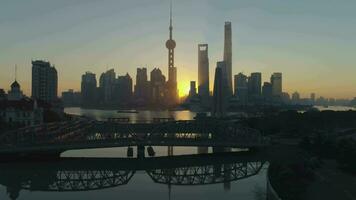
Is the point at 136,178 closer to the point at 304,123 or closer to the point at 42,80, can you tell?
the point at 304,123

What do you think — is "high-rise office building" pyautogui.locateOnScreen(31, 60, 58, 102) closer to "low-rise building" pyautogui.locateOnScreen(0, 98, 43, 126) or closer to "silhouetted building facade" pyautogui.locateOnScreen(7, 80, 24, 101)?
"silhouetted building facade" pyautogui.locateOnScreen(7, 80, 24, 101)

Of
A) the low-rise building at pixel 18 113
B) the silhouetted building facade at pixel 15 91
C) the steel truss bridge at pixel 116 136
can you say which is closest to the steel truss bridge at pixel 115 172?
the steel truss bridge at pixel 116 136

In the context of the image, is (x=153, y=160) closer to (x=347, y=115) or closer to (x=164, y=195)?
(x=164, y=195)

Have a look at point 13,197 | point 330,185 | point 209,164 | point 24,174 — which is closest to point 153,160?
point 209,164

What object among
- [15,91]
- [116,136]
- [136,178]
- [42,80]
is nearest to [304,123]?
[116,136]

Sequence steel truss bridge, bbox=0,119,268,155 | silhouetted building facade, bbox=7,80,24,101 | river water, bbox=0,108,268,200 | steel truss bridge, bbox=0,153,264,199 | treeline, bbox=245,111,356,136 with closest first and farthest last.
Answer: river water, bbox=0,108,268,200 → steel truss bridge, bbox=0,153,264,199 → steel truss bridge, bbox=0,119,268,155 → treeline, bbox=245,111,356,136 → silhouetted building facade, bbox=7,80,24,101

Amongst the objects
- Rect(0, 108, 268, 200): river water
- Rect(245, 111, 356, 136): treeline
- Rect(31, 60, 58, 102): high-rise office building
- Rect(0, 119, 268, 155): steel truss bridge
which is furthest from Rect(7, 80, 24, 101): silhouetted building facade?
Rect(245, 111, 356, 136): treeline

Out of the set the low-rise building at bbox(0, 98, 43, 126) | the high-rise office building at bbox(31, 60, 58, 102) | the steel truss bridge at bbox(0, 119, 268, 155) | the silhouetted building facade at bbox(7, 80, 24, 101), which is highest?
the high-rise office building at bbox(31, 60, 58, 102)
